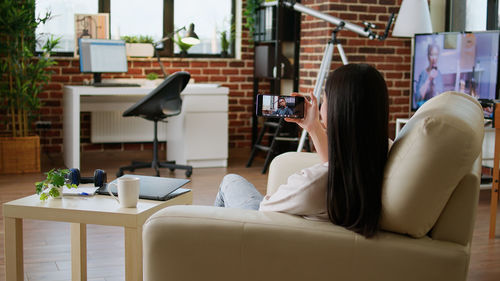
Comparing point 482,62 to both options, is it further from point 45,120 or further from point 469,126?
point 45,120

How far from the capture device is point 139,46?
615 centimetres

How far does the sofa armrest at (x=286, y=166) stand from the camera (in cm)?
262

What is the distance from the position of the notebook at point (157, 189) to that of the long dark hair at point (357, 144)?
770 millimetres

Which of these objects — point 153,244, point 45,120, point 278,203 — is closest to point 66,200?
point 153,244

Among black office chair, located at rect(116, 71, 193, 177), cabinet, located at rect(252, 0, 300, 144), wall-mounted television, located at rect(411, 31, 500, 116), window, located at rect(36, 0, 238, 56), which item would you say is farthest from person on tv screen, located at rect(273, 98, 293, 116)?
window, located at rect(36, 0, 238, 56)

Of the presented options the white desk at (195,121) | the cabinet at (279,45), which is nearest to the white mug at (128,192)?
the white desk at (195,121)

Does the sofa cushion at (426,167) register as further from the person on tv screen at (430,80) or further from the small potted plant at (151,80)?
the small potted plant at (151,80)

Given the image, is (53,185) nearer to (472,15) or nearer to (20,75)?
(20,75)

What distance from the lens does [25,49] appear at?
205 inches

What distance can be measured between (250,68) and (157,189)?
4.50 meters

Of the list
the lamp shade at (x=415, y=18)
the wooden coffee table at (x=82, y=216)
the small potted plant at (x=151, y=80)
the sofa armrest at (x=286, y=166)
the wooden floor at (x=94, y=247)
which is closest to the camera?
the wooden coffee table at (x=82, y=216)

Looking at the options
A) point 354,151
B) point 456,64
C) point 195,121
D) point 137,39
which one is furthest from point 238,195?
point 137,39

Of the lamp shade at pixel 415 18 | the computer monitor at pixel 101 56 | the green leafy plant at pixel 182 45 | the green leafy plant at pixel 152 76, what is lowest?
the green leafy plant at pixel 152 76

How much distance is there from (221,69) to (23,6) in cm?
213
